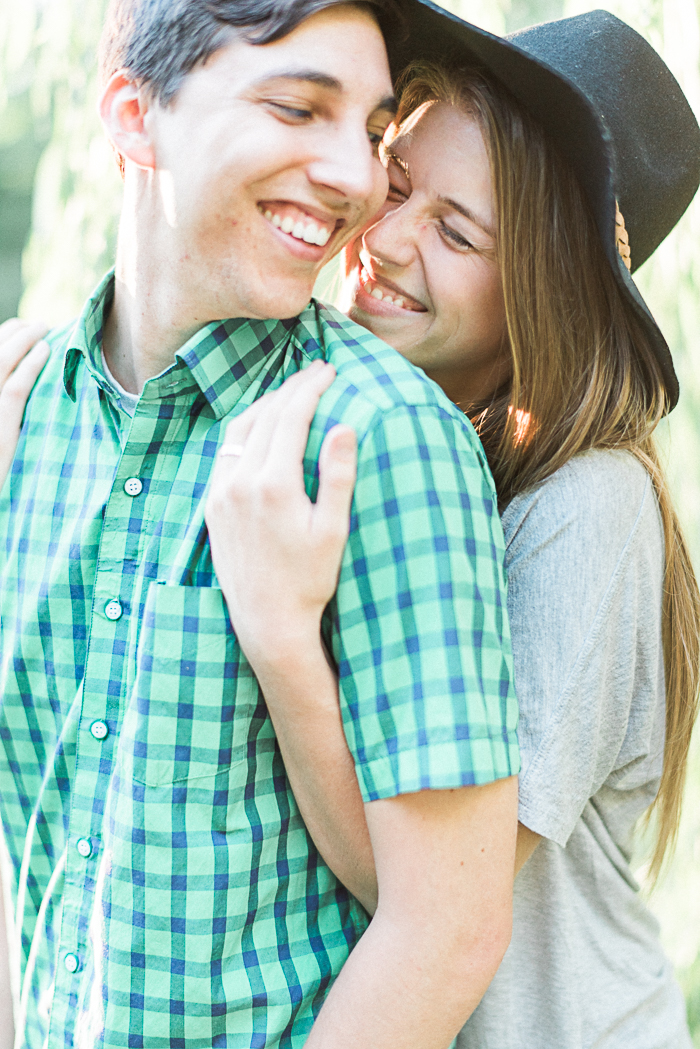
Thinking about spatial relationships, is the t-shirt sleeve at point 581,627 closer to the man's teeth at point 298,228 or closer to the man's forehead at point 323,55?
the man's teeth at point 298,228

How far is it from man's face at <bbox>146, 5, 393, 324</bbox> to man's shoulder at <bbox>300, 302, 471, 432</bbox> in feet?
0.25

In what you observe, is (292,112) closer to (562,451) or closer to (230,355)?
(230,355)

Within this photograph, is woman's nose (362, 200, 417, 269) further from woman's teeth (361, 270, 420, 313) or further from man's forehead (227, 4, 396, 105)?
man's forehead (227, 4, 396, 105)

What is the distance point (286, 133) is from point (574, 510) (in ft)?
1.89

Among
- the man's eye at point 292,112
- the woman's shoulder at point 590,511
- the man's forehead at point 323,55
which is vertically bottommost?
the woman's shoulder at point 590,511

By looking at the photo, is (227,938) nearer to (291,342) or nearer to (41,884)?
(41,884)

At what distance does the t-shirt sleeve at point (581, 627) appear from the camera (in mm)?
1246

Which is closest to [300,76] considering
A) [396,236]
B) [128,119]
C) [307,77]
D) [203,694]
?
[307,77]

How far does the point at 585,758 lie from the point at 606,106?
0.85 metres

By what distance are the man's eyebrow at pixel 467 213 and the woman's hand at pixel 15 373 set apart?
0.62 meters

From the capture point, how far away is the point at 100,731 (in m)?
1.19

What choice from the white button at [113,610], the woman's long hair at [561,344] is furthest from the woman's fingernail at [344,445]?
the woman's long hair at [561,344]

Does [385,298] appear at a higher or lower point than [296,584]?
higher

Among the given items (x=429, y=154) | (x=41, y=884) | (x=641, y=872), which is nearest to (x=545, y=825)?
(x=41, y=884)
